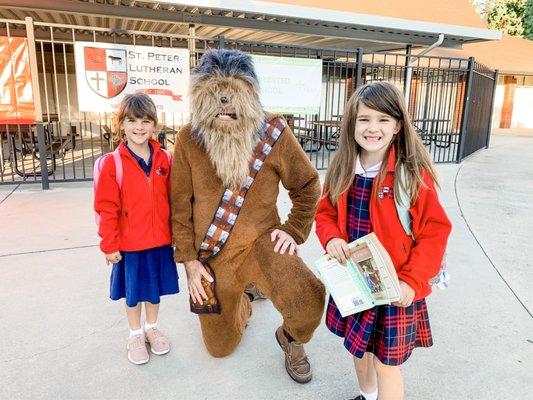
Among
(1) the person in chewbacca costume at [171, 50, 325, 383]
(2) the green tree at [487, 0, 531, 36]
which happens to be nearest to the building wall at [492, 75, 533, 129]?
(2) the green tree at [487, 0, 531, 36]

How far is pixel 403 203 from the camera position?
1.72 m

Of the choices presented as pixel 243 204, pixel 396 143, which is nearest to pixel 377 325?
pixel 396 143

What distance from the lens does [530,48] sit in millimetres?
22516

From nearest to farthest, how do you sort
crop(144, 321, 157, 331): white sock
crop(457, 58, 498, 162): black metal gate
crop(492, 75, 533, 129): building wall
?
crop(144, 321, 157, 331): white sock
crop(457, 58, 498, 162): black metal gate
crop(492, 75, 533, 129): building wall

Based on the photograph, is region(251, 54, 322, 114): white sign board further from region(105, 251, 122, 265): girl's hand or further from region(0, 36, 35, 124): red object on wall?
region(105, 251, 122, 265): girl's hand

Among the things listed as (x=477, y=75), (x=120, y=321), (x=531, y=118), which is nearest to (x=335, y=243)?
(x=120, y=321)

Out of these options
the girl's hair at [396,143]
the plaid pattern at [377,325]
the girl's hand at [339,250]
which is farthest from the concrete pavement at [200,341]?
the girl's hair at [396,143]

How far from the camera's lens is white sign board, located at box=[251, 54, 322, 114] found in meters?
6.97

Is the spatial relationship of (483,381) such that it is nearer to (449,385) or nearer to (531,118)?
(449,385)

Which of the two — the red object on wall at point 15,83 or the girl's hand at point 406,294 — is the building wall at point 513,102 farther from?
the girl's hand at point 406,294

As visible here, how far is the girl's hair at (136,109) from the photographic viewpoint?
89.7 inches

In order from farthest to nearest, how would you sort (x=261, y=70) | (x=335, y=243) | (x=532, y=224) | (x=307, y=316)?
(x=261, y=70) → (x=532, y=224) → (x=307, y=316) → (x=335, y=243)

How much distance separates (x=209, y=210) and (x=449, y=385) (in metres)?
1.57

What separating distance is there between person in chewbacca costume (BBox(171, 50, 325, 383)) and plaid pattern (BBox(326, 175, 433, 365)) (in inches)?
13.8
